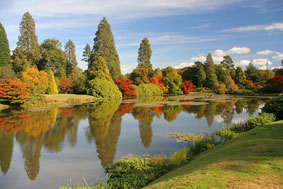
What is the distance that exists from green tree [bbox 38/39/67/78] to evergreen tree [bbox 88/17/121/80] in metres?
6.57

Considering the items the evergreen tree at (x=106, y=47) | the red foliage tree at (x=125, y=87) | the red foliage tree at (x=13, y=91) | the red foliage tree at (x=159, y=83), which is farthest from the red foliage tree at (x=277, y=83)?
the red foliage tree at (x=13, y=91)

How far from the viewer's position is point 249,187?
3.01m

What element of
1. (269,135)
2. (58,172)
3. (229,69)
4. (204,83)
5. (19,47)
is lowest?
(58,172)

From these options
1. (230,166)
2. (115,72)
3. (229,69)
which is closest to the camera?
(230,166)

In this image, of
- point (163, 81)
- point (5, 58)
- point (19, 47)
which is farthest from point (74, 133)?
point (163, 81)

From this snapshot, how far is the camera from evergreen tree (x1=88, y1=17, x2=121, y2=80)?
43125mm

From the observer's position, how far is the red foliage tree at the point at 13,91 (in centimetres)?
2083

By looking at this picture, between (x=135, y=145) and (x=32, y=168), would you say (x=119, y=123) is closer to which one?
(x=135, y=145)

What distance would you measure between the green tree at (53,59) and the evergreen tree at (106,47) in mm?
6574

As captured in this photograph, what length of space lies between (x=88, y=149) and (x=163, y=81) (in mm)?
43539

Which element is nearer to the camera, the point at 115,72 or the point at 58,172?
the point at 58,172

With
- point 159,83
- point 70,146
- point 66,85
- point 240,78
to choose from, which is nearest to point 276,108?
point 70,146

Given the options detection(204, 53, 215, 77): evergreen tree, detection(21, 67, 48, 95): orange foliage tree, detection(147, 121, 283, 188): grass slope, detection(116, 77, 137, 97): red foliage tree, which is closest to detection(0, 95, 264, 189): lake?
detection(147, 121, 283, 188): grass slope

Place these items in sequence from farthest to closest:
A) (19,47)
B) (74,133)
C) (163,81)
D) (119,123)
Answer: (163,81), (19,47), (119,123), (74,133)
